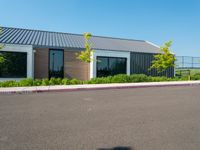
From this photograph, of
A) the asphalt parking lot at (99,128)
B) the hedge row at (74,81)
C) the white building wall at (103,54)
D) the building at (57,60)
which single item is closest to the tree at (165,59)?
the building at (57,60)

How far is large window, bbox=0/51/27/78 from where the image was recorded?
50.2 feet

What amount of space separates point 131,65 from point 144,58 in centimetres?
217

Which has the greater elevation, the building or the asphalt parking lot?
Answer: the building

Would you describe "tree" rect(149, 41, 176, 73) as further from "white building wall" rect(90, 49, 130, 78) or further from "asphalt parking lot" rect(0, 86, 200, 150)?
"asphalt parking lot" rect(0, 86, 200, 150)

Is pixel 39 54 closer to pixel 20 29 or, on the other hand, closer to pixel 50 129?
pixel 20 29

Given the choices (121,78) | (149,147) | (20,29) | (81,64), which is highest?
(20,29)

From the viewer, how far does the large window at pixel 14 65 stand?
50.2 feet

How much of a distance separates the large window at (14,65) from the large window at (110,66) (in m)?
7.60

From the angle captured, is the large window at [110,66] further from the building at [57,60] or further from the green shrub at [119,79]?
the green shrub at [119,79]

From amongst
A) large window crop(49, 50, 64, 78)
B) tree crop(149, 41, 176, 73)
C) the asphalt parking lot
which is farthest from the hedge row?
the asphalt parking lot

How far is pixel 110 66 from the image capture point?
19.4m

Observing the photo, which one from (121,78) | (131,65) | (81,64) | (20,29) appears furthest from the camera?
(20,29)

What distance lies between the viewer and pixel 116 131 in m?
Answer: 4.28

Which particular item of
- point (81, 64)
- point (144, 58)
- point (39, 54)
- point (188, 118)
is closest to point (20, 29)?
point (39, 54)
